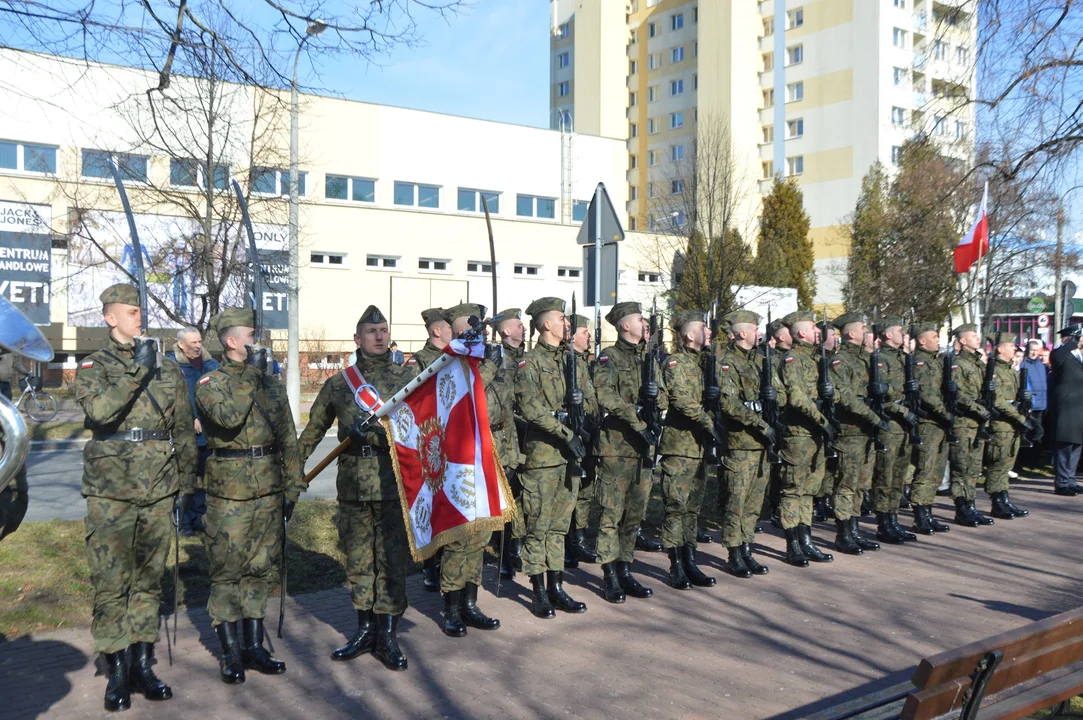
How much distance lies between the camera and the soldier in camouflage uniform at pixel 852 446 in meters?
8.95

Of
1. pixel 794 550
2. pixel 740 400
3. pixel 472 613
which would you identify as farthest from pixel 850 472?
pixel 472 613

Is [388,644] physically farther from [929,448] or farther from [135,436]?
[929,448]

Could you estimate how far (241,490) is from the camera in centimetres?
546

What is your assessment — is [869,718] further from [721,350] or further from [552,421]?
[721,350]

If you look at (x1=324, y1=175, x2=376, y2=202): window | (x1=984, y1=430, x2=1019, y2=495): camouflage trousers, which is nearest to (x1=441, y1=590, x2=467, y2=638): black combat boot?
(x1=984, y1=430, x2=1019, y2=495): camouflage trousers

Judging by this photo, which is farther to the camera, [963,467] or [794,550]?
[963,467]

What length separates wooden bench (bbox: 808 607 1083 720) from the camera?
3.44m

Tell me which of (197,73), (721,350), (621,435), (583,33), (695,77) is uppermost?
(583,33)

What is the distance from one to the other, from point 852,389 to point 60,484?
10099 mm

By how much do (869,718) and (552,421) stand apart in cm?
329

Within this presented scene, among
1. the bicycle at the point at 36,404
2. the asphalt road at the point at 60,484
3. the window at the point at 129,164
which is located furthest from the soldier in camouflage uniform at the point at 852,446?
the bicycle at the point at 36,404

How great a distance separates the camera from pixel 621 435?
24.2 feet

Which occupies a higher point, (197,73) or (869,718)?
(197,73)

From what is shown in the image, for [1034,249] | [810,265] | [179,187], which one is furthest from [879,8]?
[179,187]
